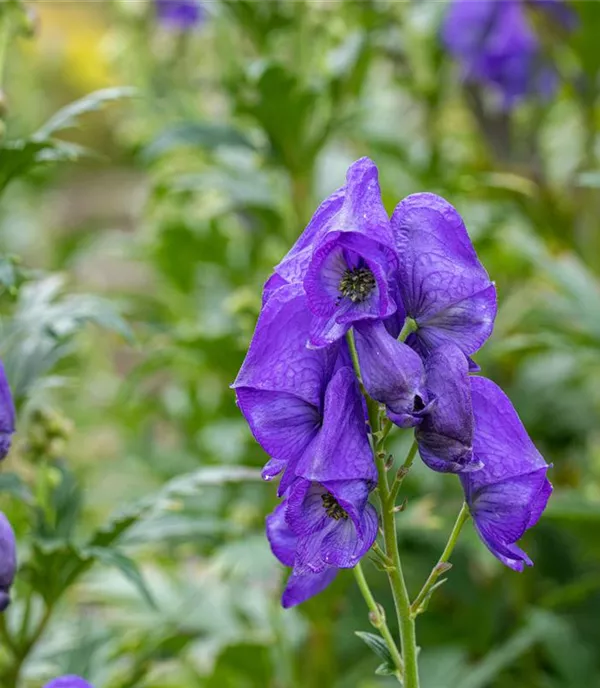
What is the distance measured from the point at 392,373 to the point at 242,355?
848 millimetres

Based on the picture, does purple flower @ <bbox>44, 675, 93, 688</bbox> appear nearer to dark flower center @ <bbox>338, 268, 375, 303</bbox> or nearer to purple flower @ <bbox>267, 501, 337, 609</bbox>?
purple flower @ <bbox>267, 501, 337, 609</bbox>

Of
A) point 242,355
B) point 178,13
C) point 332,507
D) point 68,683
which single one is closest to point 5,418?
point 68,683

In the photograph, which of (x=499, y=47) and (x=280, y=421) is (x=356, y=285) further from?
(x=499, y=47)

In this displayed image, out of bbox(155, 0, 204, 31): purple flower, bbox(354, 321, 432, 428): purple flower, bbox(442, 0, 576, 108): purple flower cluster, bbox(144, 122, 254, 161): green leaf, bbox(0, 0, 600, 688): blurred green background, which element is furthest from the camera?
bbox(155, 0, 204, 31): purple flower

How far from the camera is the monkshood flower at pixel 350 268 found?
0.54 m

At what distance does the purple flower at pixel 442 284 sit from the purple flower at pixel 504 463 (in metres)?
0.03

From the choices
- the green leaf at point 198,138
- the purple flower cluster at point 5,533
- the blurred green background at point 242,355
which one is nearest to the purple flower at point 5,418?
the purple flower cluster at point 5,533

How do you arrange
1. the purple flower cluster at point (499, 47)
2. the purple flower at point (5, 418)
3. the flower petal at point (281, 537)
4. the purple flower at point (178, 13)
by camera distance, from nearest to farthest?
the flower petal at point (281, 537)
the purple flower at point (5, 418)
the purple flower cluster at point (499, 47)
the purple flower at point (178, 13)

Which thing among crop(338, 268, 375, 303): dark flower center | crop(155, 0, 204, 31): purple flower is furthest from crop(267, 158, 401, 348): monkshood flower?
crop(155, 0, 204, 31): purple flower

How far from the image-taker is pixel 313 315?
0.57m

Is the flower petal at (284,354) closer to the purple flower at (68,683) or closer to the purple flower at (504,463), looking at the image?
the purple flower at (504,463)

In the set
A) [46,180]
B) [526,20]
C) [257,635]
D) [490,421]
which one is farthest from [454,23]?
[490,421]

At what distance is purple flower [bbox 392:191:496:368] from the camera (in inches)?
22.3

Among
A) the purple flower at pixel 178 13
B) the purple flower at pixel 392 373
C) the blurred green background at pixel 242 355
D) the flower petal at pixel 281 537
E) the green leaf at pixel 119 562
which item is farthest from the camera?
the purple flower at pixel 178 13
